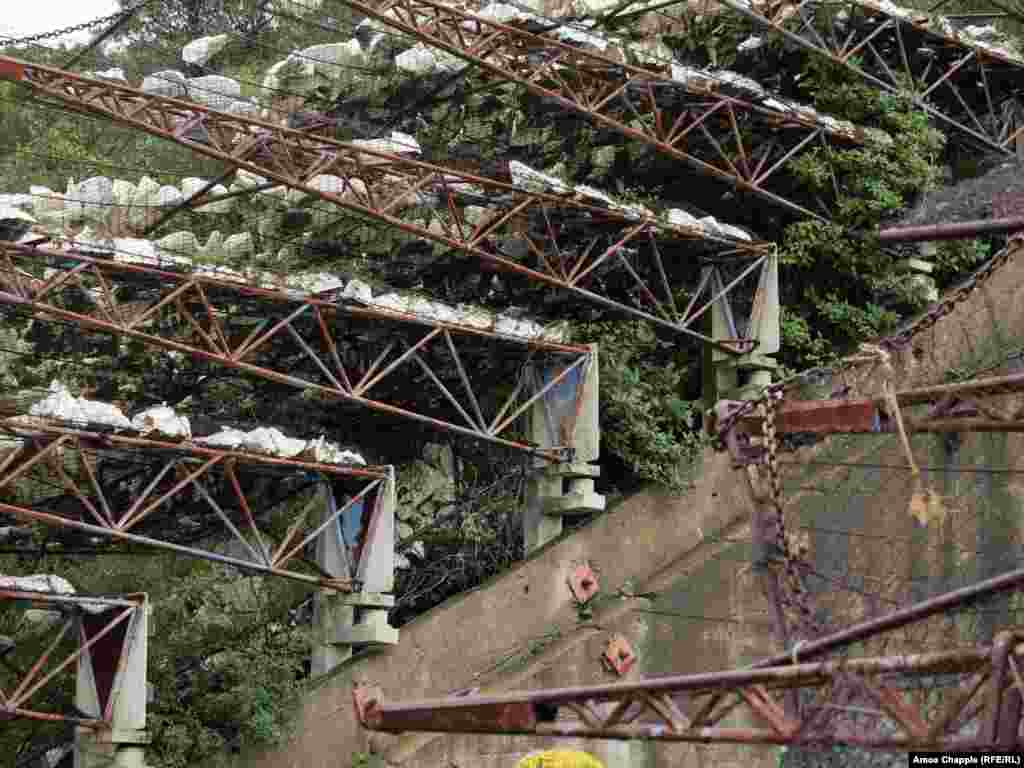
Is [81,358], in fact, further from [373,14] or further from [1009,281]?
[1009,281]

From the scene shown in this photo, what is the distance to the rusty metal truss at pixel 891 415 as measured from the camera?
1838cm

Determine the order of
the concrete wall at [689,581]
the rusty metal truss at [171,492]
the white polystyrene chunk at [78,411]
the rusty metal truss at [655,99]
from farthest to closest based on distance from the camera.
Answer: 1. the rusty metal truss at [655,99]
2. the concrete wall at [689,581]
3. the white polystyrene chunk at [78,411]
4. the rusty metal truss at [171,492]

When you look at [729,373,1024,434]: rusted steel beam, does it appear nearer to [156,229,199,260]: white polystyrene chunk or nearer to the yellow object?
the yellow object

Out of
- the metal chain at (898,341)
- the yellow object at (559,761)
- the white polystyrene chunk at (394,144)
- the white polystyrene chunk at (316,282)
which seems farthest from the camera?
the white polystyrene chunk at (394,144)

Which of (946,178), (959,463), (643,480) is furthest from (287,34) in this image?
(959,463)

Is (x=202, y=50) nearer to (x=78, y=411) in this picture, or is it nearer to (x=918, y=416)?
(x=78, y=411)

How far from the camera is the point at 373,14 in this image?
2623 cm

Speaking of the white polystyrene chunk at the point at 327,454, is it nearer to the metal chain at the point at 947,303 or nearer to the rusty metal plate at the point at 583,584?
the rusty metal plate at the point at 583,584

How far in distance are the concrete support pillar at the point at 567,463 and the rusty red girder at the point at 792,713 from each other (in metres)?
11.1

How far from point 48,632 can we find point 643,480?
7.43 meters

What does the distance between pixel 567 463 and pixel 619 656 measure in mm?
2647

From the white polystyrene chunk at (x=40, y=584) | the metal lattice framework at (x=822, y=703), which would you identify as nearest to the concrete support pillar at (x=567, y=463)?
the white polystyrene chunk at (x=40, y=584)

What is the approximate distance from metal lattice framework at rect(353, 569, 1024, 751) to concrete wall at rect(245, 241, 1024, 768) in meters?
8.73

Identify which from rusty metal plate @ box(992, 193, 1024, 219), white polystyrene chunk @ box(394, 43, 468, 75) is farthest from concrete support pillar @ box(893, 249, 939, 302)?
white polystyrene chunk @ box(394, 43, 468, 75)
